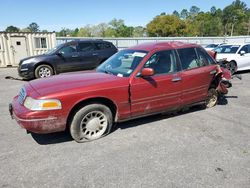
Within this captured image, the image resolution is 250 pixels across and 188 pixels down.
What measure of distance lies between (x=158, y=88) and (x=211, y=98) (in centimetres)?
205

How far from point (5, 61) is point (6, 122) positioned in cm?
1261

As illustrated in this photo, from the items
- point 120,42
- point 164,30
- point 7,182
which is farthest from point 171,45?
point 164,30

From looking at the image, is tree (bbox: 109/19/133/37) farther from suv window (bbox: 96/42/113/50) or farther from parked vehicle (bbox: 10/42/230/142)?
parked vehicle (bbox: 10/42/230/142)

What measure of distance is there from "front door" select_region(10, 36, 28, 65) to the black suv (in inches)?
278

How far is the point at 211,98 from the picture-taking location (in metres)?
5.73

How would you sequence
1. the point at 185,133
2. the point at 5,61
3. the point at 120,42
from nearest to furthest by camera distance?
the point at 185,133 → the point at 5,61 → the point at 120,42

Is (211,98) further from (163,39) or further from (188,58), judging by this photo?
(163,39)

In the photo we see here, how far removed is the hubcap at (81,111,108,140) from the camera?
3.92 meters

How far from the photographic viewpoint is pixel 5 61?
1576cm

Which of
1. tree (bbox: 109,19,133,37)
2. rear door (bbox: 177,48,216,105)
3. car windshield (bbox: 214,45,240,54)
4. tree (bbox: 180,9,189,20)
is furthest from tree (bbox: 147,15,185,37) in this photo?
rear door (bbox: 177,48,216,105)

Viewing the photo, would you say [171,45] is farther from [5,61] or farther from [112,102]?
[5,61]

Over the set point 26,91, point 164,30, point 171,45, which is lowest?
point 26,91

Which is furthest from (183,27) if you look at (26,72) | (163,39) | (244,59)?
(26,72)

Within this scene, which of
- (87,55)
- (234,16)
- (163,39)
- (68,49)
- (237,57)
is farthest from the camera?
(234,16)
